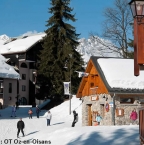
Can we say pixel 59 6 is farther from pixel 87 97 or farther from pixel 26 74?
pixel 87 97

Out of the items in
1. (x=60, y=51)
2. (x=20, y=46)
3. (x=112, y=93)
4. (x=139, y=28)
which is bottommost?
(x=112, y=93)

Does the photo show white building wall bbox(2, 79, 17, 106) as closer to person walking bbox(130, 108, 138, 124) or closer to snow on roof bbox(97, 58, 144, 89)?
snow on roof bbox(97, 58, 144, 89)

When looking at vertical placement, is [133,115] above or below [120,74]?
below

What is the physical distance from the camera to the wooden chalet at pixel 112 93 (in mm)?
23516

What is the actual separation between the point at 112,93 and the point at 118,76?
1.64 meters

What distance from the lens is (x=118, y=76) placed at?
957 inches

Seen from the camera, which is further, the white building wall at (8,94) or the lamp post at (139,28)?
the white building wall at (8,94)

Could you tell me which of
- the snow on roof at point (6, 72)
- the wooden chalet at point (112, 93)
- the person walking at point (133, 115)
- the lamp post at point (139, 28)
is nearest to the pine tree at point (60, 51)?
the snow on roof at point (6, 72)

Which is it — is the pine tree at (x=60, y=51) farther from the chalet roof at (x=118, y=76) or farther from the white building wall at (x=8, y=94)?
the chalet roof at (x=118, y=76)

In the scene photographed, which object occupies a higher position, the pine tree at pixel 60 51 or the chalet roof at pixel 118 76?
the pine tree at pixel 60 51

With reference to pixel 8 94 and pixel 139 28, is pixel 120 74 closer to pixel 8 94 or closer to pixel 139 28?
pixel 139 28

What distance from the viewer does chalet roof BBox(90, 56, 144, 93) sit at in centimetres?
2343

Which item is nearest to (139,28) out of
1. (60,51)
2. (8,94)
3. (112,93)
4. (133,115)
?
(112,93)

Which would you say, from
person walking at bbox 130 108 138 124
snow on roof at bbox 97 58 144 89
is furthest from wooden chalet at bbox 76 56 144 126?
person walking at bbox 130 108 138 124
